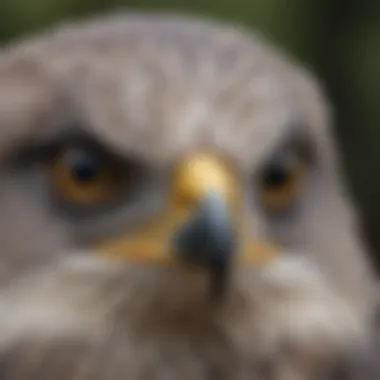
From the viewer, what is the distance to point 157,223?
2.81 meters

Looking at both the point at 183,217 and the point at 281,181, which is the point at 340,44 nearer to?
the point at 281,181

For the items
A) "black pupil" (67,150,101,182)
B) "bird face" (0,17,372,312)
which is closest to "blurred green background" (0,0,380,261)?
"bird face" (0,17,372,312)

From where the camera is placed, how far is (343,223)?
3.12 metres

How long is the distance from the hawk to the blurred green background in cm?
183

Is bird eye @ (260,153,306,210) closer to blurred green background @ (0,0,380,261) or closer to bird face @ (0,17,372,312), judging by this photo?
bird face @ (0,17,372,312)

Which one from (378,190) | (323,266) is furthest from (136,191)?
(378,190)

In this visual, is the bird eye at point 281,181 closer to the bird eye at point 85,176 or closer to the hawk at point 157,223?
the hawk at point 157,223

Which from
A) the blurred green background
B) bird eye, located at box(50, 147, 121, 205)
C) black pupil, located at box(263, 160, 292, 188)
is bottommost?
bird eye, located at box(50, 147, 121, 205)

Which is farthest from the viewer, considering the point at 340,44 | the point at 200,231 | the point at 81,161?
the point at 340,44

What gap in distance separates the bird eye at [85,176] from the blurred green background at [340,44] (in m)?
1.89

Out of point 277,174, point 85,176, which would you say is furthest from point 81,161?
point 277,174

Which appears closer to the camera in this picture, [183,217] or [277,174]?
[183,217]

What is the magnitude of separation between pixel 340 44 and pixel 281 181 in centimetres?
233

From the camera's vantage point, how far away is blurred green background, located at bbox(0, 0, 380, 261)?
15.8ft
